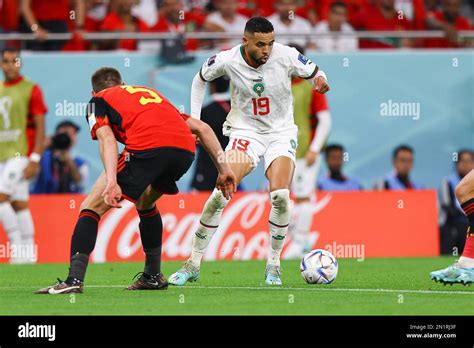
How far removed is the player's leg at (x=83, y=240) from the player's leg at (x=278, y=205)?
1.93 meters

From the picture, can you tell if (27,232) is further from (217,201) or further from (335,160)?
(217,201)

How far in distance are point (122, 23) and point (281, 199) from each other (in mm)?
8332

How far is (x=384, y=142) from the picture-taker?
59.2 ft

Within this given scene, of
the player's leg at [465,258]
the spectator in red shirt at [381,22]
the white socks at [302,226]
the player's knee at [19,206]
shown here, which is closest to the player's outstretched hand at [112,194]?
the player's leg at [465,258]

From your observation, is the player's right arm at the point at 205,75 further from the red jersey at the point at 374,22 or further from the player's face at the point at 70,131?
the red jersey at the point at 374,22

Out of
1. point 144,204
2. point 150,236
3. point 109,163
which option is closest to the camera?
point 109,163

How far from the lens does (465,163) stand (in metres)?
17.6

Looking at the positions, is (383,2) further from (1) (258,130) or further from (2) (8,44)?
(1) (258,130)

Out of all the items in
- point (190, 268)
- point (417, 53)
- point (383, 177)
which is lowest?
point (190, 268)

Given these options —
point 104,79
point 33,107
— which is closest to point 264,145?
point 104,79

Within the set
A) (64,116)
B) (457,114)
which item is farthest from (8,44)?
(457,114)

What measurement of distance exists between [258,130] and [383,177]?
7.00 metres

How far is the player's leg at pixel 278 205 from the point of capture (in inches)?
427

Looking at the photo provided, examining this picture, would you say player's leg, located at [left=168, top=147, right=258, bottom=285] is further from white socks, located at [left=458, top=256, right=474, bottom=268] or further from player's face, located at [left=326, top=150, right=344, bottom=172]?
player's face, located at [left=326, top=150, right=344, bottom=172]
